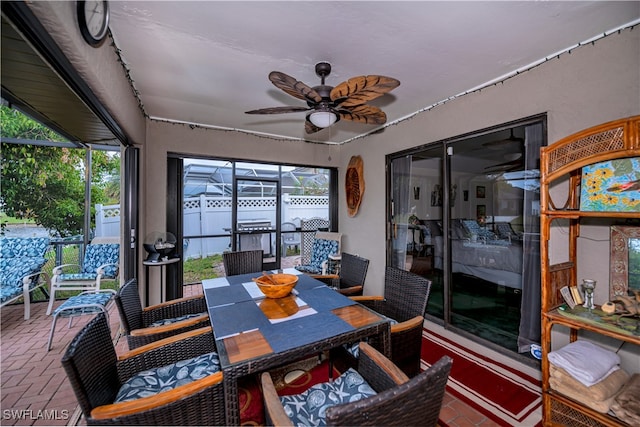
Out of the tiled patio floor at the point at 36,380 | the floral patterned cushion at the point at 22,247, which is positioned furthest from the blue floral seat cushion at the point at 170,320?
the floral patterned cushion at the point at 22,247

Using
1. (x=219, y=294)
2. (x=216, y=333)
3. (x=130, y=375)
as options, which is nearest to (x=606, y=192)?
(x=216, y=333)

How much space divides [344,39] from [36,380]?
361 cm

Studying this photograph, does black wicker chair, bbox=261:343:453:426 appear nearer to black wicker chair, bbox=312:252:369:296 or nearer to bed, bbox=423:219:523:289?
black wicker chair, bbox=312:252:369:296

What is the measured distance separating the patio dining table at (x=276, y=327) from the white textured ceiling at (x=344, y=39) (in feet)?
6.23

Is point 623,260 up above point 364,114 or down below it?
below

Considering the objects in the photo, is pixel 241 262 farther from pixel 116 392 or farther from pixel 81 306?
pixel 116 392

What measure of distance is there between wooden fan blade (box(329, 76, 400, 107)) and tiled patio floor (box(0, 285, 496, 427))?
7.48 feet

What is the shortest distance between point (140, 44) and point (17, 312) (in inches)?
91.8

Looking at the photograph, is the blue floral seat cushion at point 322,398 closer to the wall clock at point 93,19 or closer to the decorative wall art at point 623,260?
the decorative wall art at point 623,260

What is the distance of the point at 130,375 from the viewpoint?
1.48 meters

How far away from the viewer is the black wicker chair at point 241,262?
3.01m

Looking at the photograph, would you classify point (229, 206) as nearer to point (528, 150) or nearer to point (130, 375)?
point (130, 375)

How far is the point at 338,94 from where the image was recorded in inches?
73.0

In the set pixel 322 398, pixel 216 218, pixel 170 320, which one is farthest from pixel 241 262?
pixel 322 398
